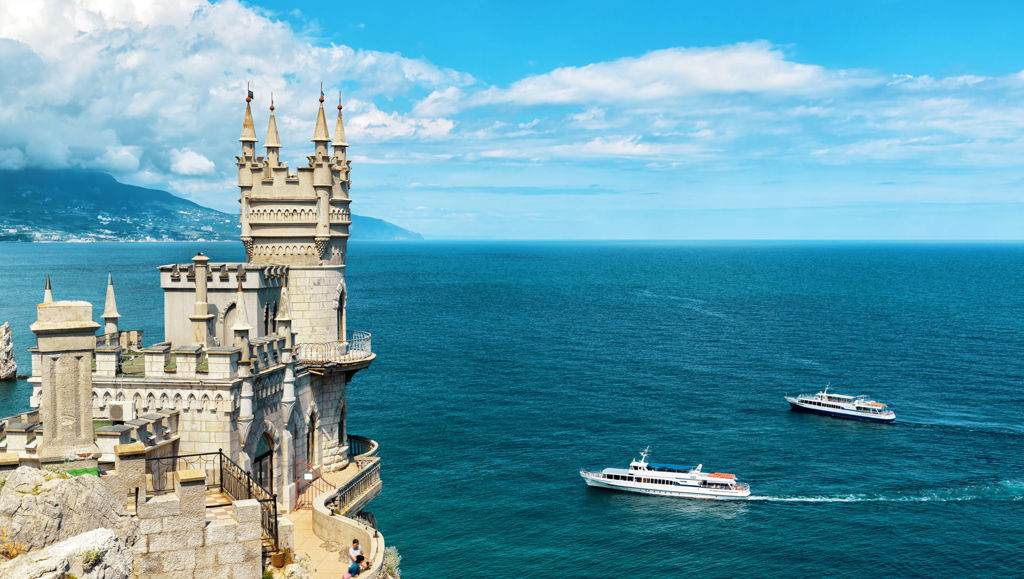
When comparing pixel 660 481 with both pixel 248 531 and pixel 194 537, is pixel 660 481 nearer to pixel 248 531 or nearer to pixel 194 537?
pixel 248 531

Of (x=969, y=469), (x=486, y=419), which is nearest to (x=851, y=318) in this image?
(x=969, y=469)

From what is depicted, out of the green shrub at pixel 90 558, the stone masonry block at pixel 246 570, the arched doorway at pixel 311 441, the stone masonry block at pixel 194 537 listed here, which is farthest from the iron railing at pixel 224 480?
the arched doorway at pixel 311 441

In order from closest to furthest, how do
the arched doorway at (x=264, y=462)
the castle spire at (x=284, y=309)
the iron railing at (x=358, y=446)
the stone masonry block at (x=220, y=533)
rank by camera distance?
the stone masonry block at (x=220, y=533) < the arched doorway at (x=264, y=462) < the castle spire at (x=284, y=309) < the iron railing at (x=358, y=446)

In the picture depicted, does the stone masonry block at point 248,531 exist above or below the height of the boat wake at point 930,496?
above

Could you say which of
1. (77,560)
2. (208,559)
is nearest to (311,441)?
(208,559)

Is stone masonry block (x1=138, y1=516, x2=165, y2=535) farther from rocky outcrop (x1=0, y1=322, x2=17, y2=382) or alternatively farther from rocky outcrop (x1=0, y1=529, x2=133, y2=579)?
rocky outcrop (x1=0, y1=322, x2=17, y2=382)

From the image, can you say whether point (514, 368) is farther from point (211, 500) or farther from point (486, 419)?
A: point (211, 500)

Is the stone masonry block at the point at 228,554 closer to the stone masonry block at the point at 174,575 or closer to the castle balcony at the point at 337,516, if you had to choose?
the stone masonry block at the point at 174,575
